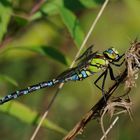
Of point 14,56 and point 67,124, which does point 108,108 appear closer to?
point 14,56

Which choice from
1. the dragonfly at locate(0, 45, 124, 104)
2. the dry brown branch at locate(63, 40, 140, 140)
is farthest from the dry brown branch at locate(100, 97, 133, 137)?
the dragonfly at locate(0, 45, 124, 104)

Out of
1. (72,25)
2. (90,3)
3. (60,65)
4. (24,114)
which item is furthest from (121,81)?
(60,65)

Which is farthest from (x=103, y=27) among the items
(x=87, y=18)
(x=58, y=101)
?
(x=58, y=101)

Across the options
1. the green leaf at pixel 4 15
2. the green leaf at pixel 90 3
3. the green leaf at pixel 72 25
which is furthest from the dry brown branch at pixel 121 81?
the green leaf at pixel 4 15

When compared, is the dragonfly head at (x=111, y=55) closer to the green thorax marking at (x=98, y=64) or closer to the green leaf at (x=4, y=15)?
the green thorax marking at (x=98, y=64)

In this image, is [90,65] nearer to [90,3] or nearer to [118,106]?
[90,3]
